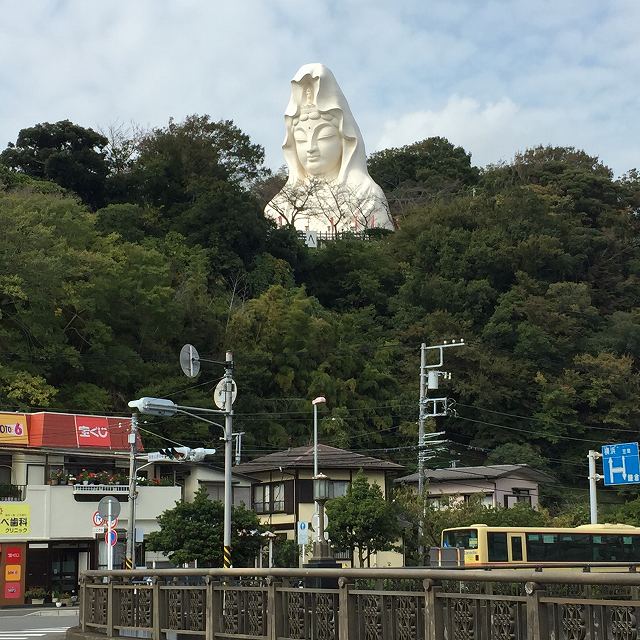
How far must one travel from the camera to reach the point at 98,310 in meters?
47.8

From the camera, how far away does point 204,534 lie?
97.7 feet

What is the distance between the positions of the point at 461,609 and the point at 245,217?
5153 centimetres

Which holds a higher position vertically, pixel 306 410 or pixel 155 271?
pixel 155 271

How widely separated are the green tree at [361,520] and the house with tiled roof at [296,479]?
5664 mm

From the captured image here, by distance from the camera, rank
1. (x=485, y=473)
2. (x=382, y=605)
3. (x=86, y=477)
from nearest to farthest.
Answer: (x=382, y=605) → (x=86, y=477) → (x=485, y=473)

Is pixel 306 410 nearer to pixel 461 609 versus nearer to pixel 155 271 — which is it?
pixel 155 271

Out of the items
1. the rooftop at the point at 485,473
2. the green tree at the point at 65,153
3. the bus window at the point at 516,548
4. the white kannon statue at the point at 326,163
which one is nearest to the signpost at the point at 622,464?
the bus window at the point at 516,548

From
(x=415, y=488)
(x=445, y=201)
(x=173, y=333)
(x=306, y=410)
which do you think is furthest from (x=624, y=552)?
(x=445, y=201)

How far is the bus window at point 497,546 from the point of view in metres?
32.1

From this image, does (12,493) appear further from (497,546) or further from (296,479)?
(497,546)

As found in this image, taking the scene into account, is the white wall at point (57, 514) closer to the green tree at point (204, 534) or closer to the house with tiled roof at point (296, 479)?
the house with tiled roof at point (296, 479)

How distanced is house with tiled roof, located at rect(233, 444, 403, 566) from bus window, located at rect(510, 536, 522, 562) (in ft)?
35.5

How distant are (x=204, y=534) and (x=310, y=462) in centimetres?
1256

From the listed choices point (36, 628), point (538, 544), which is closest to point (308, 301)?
point (538, 544)
